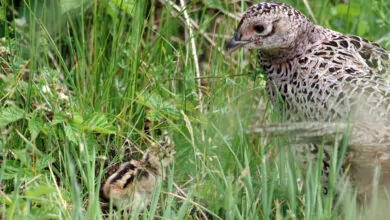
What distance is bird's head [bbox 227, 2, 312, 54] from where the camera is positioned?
344cm

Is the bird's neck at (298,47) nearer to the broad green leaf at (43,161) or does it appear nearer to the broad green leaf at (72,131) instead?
the broad green leaf at (72,131)

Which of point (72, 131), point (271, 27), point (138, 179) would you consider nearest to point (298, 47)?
point (271, 27)

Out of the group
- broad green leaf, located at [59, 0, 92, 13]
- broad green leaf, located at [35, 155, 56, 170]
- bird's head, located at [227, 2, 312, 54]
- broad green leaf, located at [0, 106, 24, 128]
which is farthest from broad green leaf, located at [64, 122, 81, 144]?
bird's head, located at [227, 2, 312, 54]

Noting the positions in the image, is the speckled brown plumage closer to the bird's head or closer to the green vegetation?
the green vegetation

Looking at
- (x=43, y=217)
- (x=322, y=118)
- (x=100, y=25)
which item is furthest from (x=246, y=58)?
(x=43, y=217)

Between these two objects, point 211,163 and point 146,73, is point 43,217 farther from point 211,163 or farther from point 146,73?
point 146,73

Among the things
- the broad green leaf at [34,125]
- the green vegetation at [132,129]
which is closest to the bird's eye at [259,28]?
the green vegetation at [132,129]

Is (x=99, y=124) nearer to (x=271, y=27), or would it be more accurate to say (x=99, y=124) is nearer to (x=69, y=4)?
(x=69, y=4)

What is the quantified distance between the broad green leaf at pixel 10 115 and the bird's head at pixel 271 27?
1.15m

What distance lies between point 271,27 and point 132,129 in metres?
0.86

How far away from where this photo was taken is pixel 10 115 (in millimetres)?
3338

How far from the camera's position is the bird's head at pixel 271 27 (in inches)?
135

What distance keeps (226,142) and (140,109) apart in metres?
0.71

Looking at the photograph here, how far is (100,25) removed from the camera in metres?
4.31
